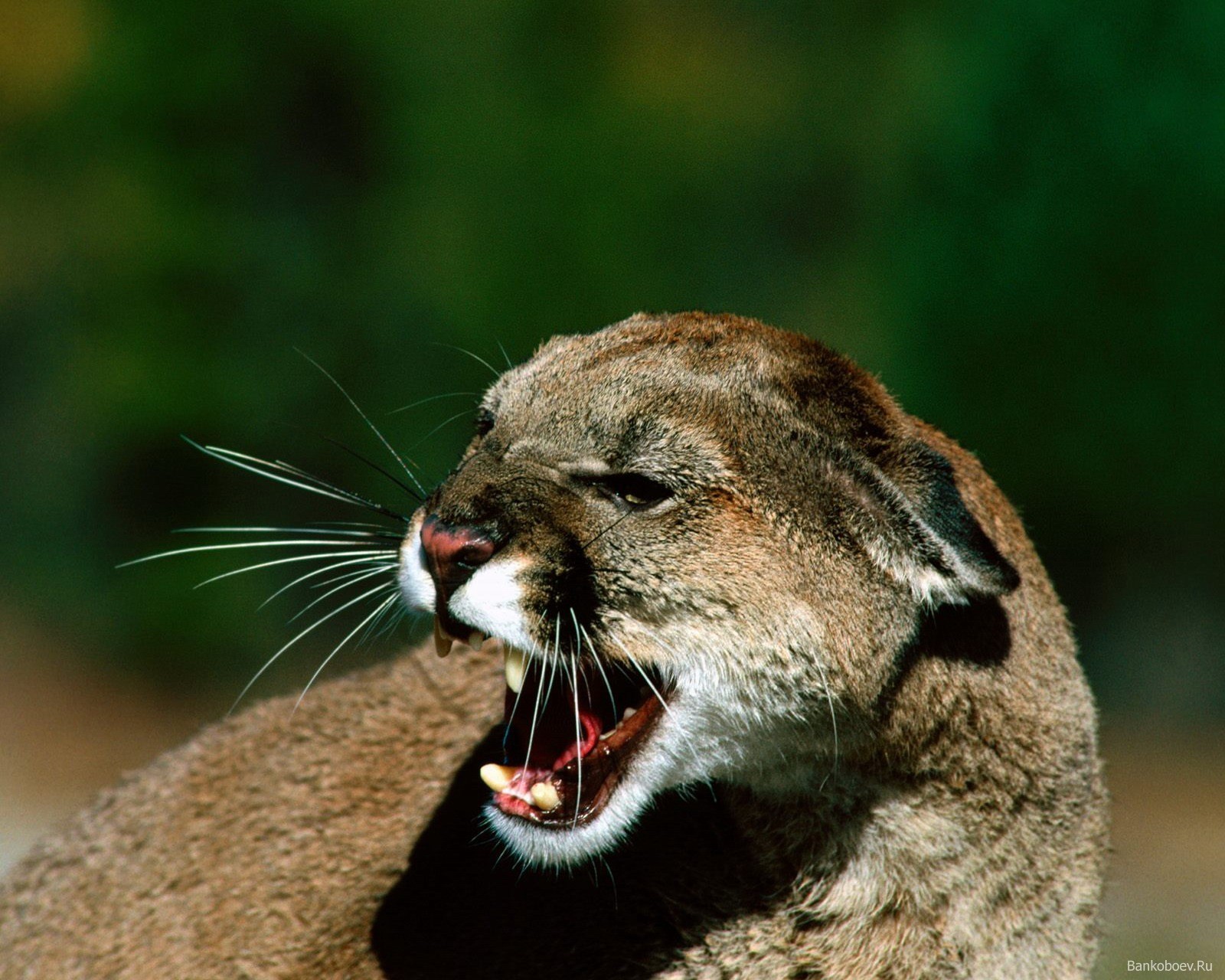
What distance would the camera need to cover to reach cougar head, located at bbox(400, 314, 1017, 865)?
4480mm

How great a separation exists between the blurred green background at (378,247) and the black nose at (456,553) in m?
13.7

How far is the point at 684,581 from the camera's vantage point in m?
4.50

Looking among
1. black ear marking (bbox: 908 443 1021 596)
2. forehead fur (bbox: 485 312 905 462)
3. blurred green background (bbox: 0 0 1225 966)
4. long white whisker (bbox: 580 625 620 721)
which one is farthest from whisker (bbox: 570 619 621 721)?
blurred green background (bbox: 0 0 1225 966)

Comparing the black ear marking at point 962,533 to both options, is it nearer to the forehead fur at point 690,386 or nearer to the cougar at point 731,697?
the cougar at point 731,697

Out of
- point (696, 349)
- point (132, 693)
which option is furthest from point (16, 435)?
point (696, 349)

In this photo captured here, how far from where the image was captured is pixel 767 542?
15.0 feet

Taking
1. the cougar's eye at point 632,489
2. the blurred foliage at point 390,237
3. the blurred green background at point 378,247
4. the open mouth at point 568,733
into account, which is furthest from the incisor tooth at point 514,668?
the blurred foliage at point 390,237

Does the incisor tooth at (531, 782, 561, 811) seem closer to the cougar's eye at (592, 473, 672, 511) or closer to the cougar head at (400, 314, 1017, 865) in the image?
the cougar head at (400, 314, 1017, 865)

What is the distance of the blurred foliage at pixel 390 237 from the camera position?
63.3ft

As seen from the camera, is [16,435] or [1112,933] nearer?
[1112,933]

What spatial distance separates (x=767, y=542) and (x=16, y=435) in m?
23.4

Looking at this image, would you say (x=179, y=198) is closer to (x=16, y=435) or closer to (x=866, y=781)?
(x=16, y=435)

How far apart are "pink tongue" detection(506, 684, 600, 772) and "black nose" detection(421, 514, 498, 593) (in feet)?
1.55

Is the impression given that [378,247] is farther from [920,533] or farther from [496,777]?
[920,533]
